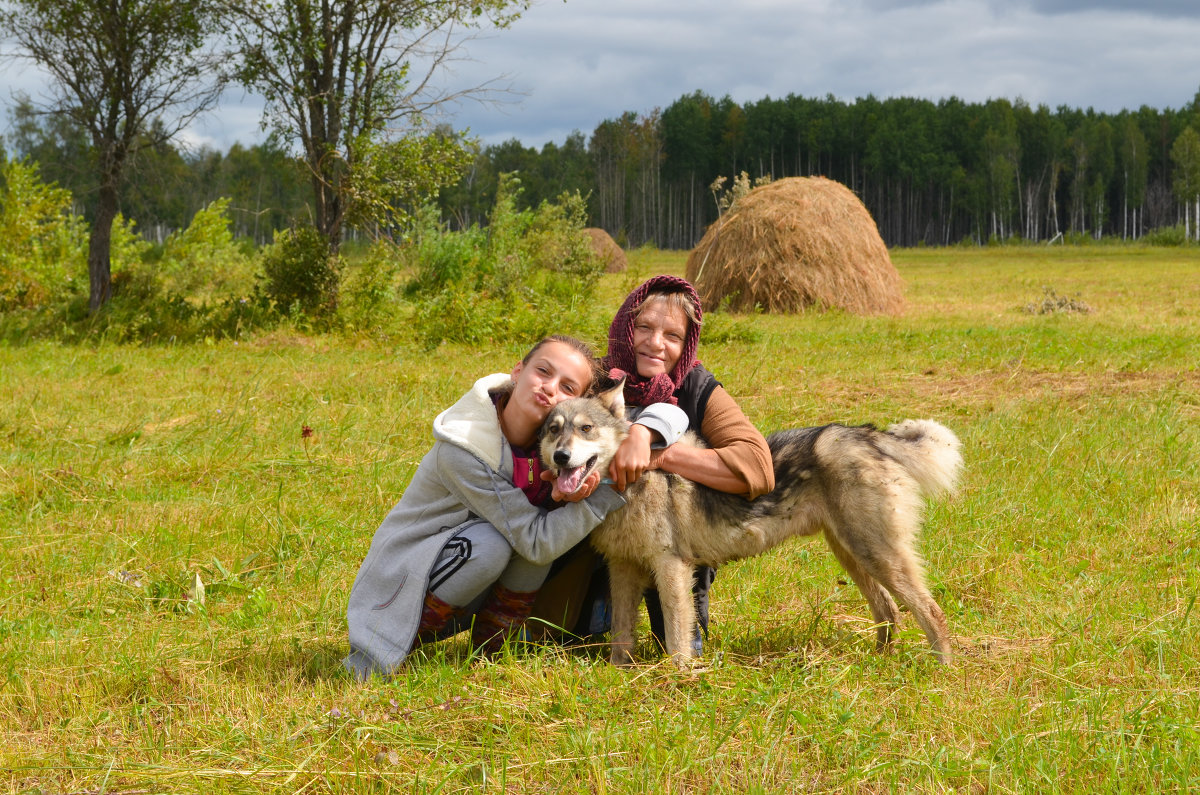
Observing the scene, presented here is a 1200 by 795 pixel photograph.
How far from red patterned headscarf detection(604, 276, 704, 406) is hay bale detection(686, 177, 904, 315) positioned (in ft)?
47.9

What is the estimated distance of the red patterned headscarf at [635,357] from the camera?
13.4 ft

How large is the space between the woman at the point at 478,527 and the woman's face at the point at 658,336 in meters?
0.25

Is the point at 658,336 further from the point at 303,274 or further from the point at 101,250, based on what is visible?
the point at 101,250

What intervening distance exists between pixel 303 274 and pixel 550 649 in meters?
11.8

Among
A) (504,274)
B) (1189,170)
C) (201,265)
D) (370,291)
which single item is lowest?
(370,291)

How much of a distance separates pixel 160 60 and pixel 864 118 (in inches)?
3010

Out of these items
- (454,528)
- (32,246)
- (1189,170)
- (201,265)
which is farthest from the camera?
(1189,170)

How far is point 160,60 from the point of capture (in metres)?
14.7

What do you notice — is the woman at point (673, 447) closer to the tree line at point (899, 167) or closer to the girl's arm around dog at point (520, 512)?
the girl's arm around dog at point (520, 512)

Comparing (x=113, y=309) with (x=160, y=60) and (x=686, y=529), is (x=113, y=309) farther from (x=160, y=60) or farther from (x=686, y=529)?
(x=686, y=529)

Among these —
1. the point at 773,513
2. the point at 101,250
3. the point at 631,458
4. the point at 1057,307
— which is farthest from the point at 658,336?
the point at 1057,307

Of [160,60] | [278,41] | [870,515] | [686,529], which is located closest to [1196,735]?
[870,515]

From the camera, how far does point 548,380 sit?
3902 mm

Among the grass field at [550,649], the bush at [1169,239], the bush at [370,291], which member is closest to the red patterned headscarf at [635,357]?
the grass field at [550,649]
